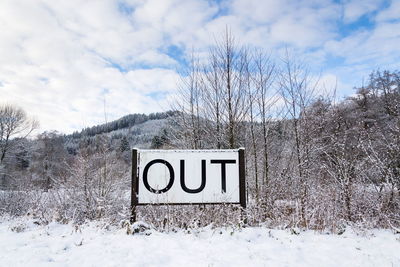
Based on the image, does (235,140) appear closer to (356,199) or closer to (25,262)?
(356,199)

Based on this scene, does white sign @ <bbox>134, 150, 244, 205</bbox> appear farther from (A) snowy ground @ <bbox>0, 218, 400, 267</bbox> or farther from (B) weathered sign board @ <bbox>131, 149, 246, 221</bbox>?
(A) snowy ground @ <bbox>0, 218, 400, 267</bbox>

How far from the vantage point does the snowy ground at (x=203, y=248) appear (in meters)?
3.04

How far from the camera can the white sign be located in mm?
4730

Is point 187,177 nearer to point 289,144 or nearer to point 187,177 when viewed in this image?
point 187,177

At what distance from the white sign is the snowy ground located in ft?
2.18

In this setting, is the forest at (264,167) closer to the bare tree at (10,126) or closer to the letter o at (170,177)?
the letter o at (170,177)

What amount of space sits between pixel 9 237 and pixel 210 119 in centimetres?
561

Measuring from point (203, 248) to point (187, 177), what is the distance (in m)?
1.55

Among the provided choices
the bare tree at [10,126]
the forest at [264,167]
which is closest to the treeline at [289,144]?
the forest at [264,167]

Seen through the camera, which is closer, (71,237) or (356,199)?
(71,237)

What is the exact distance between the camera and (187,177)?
4828 mm

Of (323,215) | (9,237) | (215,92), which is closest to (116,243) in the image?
(9,237)

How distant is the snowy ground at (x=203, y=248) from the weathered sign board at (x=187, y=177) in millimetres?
635

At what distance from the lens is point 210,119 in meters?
8.02
